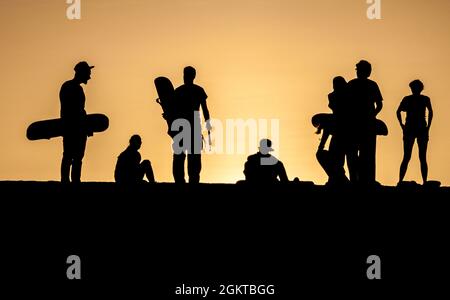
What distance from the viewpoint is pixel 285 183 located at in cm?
1093

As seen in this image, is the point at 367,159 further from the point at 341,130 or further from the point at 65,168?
the point at 65,168

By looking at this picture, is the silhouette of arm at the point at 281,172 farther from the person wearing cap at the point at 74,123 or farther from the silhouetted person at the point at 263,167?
the person wearing cap at the point at 74,123

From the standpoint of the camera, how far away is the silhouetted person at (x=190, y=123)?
37.8 ft

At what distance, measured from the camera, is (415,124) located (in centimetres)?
1254

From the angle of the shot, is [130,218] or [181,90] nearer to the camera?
[130,218]

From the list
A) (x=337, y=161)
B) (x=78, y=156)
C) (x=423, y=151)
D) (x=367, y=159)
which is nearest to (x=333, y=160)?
(x=337, y=161)

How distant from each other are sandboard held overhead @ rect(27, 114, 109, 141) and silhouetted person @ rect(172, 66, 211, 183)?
146 cm

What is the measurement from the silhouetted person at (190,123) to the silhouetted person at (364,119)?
90.3 inches

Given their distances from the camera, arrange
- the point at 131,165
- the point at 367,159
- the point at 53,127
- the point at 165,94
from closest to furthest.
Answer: the point at 367,159
the point at 165,94
the point at 131,165
the point at 53,127

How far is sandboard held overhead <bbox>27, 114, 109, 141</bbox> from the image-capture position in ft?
40.1

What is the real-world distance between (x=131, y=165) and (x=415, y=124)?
4.63m
